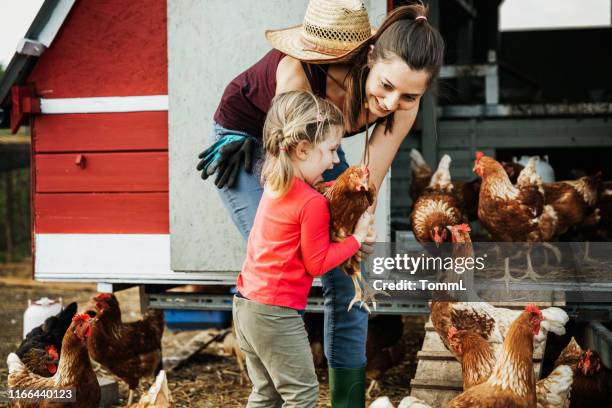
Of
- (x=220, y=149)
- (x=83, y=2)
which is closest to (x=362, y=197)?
(x=220, y=149)

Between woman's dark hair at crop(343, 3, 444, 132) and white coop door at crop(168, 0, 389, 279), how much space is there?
3.95 ft

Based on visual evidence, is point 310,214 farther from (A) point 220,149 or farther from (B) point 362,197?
(A) point 220,149

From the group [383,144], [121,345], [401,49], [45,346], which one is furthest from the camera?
[121,345]

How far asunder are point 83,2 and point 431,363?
2.86 meters

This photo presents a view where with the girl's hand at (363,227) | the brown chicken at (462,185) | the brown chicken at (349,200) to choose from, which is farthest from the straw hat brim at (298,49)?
the brown chicken at (462,185)

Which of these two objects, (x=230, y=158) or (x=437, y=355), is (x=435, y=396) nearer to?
(x=437, y=355)

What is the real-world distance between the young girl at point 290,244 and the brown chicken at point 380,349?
1.92 meters

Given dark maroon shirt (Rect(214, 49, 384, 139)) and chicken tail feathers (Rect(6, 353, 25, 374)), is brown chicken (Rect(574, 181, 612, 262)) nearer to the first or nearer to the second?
dark maroon shirt (Rect(214, 49, 384, 139))

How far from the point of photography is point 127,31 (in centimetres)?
424

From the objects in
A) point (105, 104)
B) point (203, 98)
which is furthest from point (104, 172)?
point (203, 98)

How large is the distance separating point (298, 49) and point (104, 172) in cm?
208

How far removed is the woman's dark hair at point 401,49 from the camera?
2469 mm

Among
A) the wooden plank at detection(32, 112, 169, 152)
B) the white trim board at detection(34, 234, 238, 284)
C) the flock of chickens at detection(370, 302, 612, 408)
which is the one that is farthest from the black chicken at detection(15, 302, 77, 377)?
the flock of chickens at detection(370, 302, 612, 408)

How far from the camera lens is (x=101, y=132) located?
4.31 m
